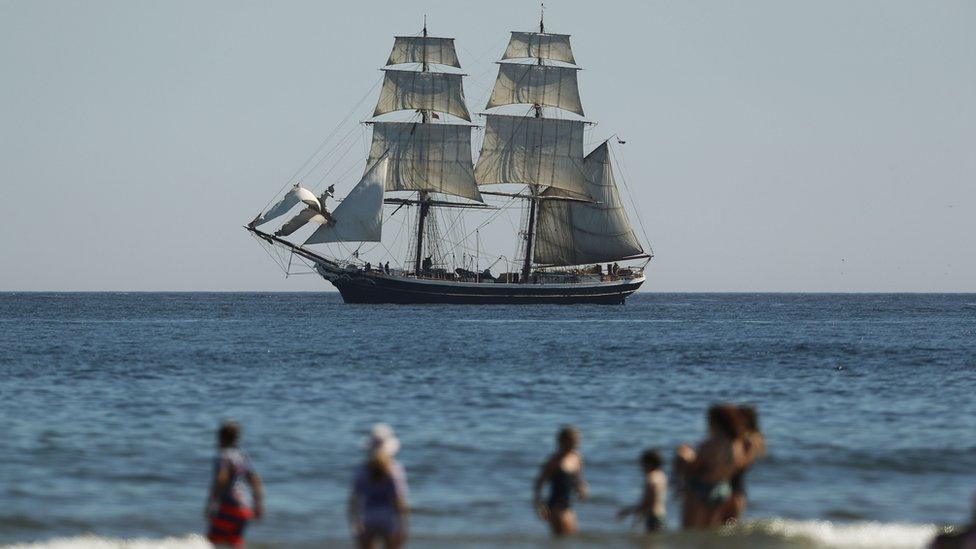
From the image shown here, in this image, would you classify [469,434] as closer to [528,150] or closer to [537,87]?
[528,150]

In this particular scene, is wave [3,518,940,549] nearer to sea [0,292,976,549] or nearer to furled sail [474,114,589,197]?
sea [0,292,976,549]

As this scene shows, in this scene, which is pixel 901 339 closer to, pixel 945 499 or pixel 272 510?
pixel 945 499

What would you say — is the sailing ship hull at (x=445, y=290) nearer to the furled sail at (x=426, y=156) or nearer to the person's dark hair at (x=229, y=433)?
the furled sail at (x=426, y=156)

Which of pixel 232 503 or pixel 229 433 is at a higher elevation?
pixel 229 433

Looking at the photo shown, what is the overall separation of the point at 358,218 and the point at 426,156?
46.7ft

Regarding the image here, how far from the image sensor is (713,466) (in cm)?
1556

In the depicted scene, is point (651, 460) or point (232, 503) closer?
point (232, 503)

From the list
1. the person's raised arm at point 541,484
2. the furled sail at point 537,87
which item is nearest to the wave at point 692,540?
the person's raised arm at point 541,484

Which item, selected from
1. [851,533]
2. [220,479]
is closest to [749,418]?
[851,533]

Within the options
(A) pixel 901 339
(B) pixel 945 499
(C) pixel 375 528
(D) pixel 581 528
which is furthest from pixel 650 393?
(A) pixel 901 339

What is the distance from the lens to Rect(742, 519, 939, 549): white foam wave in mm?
17172

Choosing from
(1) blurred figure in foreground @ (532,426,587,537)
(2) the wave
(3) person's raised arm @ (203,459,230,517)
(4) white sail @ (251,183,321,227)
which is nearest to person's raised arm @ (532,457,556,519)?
(1) blurred figure in foreground @ (532,426,587,537)

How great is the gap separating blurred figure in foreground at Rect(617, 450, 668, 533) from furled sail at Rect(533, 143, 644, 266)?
4681 inches

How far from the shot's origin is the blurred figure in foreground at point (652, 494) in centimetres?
1549
